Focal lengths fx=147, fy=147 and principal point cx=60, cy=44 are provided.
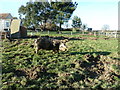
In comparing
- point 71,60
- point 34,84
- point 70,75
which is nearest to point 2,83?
point 34,84

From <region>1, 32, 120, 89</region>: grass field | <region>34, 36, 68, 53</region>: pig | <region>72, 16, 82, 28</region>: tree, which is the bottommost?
<region>1, 32, 120, 89</region>: grass field

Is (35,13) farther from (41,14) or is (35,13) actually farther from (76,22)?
(76,22)

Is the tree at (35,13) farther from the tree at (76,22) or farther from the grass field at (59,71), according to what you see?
the grass field at (59,71)

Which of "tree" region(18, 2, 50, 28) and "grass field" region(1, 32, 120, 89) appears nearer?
"grass field" region(1, 32, 120, 89)

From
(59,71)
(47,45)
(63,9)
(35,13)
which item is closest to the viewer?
(59,71)

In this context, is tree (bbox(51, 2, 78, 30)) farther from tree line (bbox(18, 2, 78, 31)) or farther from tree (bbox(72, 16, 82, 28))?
tree (bbox(72, 16, 82, 28))

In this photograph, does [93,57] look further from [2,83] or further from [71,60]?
[2,83]

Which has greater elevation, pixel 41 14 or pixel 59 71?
pixel 41 14

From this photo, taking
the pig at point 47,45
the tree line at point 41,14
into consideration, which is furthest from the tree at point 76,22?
the pig at point 47,45

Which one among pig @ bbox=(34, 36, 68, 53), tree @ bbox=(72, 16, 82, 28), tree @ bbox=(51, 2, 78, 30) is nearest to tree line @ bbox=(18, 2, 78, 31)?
tree @ bbox=(51, 2, 78, 30)

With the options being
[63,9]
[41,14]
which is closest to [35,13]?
[41,14]

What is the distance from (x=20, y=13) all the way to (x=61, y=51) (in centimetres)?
3132

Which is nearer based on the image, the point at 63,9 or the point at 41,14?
the point at 63,9

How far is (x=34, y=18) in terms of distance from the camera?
1320 inches
